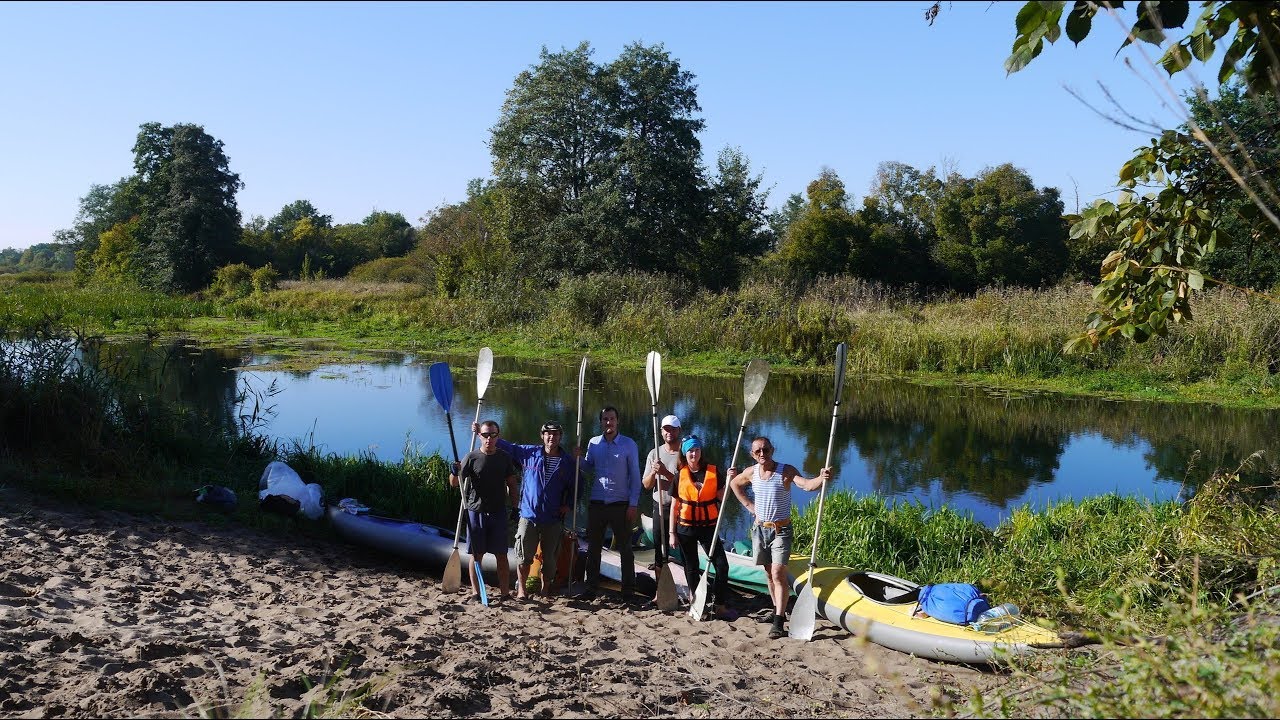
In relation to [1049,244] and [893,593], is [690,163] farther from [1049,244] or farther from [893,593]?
[893,593]

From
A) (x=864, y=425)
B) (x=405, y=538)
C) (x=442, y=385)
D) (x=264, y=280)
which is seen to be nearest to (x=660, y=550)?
(x=405, y=538)

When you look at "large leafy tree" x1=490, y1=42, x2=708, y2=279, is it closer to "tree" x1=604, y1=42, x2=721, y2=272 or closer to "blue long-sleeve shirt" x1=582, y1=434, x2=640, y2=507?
"tree" x1=604, y1=42, x2=721, y2=272

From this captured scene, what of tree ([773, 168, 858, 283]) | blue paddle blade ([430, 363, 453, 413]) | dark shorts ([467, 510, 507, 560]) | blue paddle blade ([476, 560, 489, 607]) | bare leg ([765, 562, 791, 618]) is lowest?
blue paddle blade ([476, 560, 489, 607])

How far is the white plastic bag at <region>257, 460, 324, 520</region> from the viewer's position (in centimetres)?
812

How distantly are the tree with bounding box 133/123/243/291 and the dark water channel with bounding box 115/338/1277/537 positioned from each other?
2238 centimetres

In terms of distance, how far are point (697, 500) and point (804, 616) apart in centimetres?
107

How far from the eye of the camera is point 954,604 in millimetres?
5617

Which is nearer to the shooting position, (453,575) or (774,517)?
(774,517)

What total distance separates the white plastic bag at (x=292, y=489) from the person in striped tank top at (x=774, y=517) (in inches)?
165

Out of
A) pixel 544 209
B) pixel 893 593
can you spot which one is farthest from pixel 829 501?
pixel 544 209

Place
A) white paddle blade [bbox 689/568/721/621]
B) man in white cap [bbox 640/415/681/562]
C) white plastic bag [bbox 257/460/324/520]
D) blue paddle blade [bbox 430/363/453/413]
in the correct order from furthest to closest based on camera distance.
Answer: white plastic bag [bbox 257/460/324/520] → blue paddle blade [bbox 430/363/453/413] → man in white cap [bbox 640/415/681/562] → white paddle blade [bbox 689/568/721/621]

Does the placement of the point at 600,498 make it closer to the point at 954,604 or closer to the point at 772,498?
the point at 772,498

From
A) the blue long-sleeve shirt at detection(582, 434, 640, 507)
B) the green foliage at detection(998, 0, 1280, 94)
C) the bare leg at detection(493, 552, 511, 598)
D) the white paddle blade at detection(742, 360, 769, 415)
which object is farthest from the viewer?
the white paddle blade at detection(742, 360, 769, 415)

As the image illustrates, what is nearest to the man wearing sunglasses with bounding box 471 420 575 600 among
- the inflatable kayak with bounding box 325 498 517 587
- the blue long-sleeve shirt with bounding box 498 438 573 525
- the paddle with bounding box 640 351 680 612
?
the blue long-sleeve shirt with bounding box 498 438 573 525
